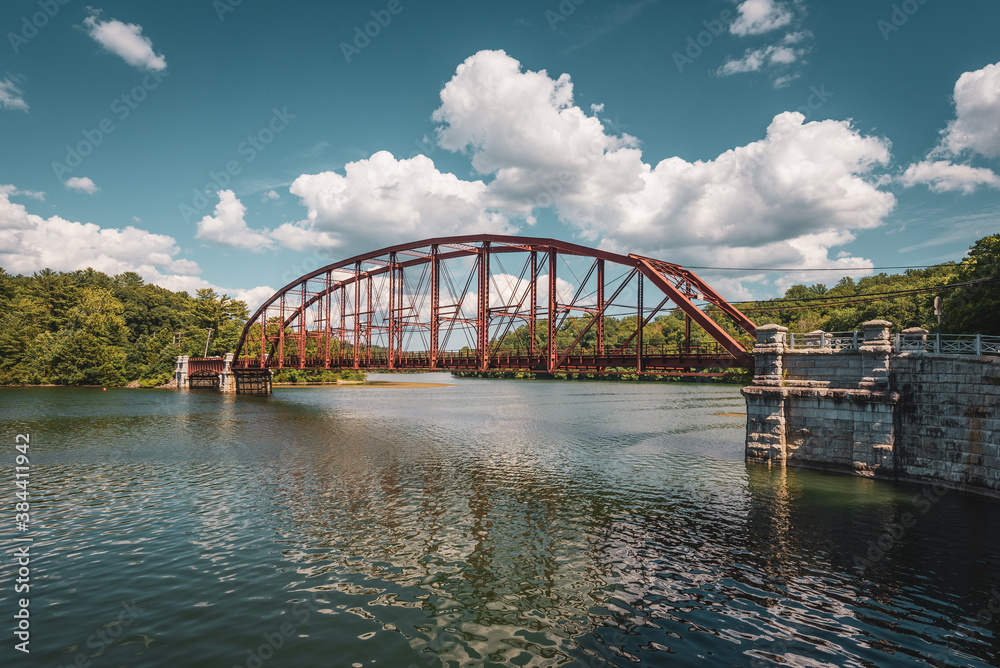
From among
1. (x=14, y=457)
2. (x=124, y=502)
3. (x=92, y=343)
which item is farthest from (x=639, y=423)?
(x=92, y=343)

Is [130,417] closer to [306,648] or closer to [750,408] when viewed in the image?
[306,648]

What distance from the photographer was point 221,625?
10.6 meters

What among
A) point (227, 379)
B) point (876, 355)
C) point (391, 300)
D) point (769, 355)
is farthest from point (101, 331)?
point (876, 355)

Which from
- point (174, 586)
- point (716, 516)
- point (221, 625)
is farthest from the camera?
point (716, 516)

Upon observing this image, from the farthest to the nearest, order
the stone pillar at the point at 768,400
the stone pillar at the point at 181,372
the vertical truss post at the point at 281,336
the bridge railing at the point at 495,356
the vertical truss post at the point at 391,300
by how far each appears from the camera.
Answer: the stone pillar at the point at 181,372
the vertical truss post at the point at 281,336
the vertical truss post at the point at 391,300
the bridge railing at the point at 495,356
the stone pillar at the point at 768,400

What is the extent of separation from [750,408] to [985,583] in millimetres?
14096

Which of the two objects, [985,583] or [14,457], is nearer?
[985,583]

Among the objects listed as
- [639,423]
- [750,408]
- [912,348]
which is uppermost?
[912,348]

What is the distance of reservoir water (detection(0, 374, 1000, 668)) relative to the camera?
9.98 m

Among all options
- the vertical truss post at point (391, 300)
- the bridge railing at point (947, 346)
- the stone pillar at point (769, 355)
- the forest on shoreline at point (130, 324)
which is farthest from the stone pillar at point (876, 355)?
the forest on shoreline at point (130, 324)

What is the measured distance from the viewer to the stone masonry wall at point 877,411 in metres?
19.9

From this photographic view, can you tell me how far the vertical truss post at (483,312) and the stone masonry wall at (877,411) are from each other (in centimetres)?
2109

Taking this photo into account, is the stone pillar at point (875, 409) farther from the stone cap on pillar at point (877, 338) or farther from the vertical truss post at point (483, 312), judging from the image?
the vertical truss post at point (483, 312)

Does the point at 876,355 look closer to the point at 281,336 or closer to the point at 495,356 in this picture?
the point at 495,356
